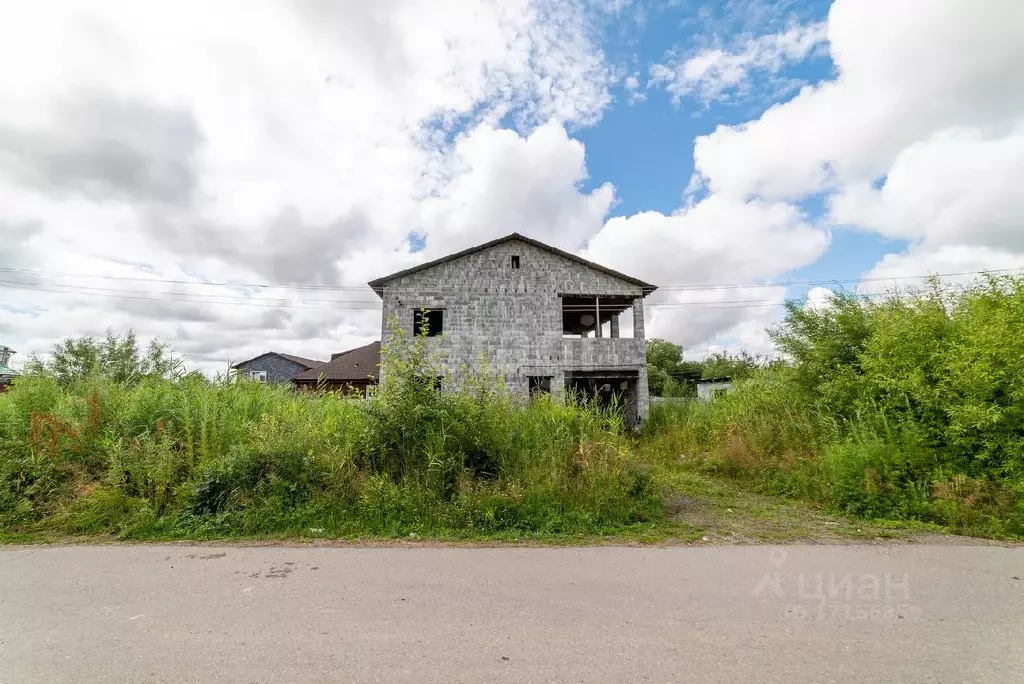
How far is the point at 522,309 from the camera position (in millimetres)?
17094

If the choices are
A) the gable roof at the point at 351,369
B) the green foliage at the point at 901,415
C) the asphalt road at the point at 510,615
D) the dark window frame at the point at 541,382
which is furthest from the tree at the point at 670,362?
the asphalt road at the point at 510,615

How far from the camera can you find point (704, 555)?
448 cm

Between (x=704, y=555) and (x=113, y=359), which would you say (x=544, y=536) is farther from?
(x=113, y=359)

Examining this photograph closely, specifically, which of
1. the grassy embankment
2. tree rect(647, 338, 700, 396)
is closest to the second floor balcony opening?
the grassy embankment

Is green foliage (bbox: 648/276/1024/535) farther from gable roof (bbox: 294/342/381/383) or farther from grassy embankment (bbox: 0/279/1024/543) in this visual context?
gable roof (bbox: 294/342/381/383)

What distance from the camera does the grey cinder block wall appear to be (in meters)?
16.8

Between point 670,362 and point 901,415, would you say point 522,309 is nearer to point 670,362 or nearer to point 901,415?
point 901,415

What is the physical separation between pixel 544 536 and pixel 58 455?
6860mm

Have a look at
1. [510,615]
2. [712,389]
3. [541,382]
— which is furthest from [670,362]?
[510,615]

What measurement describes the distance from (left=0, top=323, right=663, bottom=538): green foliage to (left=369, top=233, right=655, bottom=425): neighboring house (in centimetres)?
956

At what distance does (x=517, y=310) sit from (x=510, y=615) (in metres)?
14.2

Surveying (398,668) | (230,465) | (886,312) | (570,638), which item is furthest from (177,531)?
(886,312)

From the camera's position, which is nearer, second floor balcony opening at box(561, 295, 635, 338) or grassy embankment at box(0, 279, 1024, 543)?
grassy embankment at box(0, 279, 1024, 543)

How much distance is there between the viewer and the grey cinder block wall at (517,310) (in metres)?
16.8
